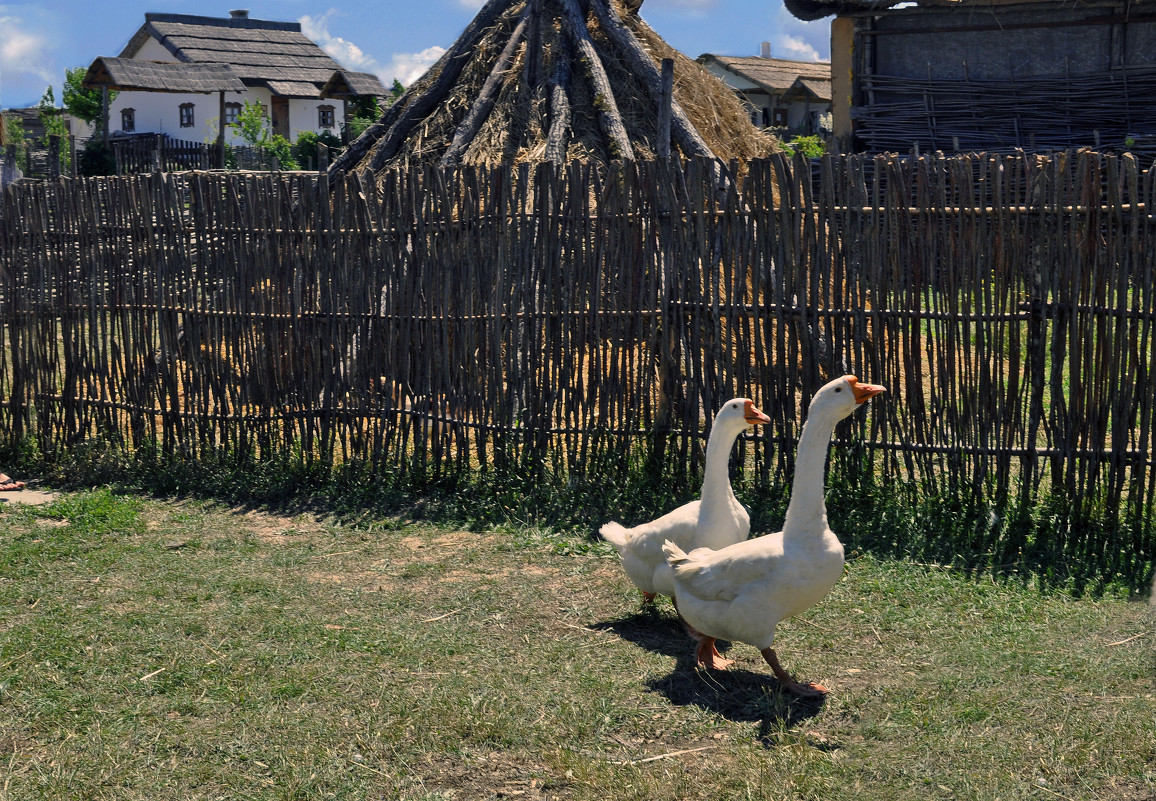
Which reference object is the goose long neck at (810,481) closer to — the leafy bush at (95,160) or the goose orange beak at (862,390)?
the goose orange beak at (862,390)

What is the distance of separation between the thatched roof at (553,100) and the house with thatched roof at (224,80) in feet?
79.4

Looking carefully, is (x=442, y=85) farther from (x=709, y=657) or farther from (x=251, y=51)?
(x=251, y=51)

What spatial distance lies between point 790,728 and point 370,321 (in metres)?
4.03

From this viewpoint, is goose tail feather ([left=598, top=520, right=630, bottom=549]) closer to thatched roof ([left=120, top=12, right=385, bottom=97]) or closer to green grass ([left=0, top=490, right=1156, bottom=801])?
green grass ([left=0, top=490, right=1156, bottom=801])

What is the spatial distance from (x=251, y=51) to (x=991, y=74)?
35601mm

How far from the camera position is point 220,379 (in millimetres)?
7199

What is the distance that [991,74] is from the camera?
1272cm

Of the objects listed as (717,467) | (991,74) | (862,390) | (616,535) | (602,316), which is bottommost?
(616,535)

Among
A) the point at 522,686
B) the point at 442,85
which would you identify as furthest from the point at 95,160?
the point at 522,686

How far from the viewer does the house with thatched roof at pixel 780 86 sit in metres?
39.2

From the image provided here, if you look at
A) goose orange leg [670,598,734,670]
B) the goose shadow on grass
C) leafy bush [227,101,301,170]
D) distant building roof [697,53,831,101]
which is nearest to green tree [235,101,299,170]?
leafy bush [227,101,301,170]

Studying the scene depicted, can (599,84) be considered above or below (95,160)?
below

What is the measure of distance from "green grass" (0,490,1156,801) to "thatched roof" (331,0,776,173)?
4.82 meters

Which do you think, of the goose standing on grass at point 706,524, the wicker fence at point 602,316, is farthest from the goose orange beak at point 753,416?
the wicker fence at point 602,316
